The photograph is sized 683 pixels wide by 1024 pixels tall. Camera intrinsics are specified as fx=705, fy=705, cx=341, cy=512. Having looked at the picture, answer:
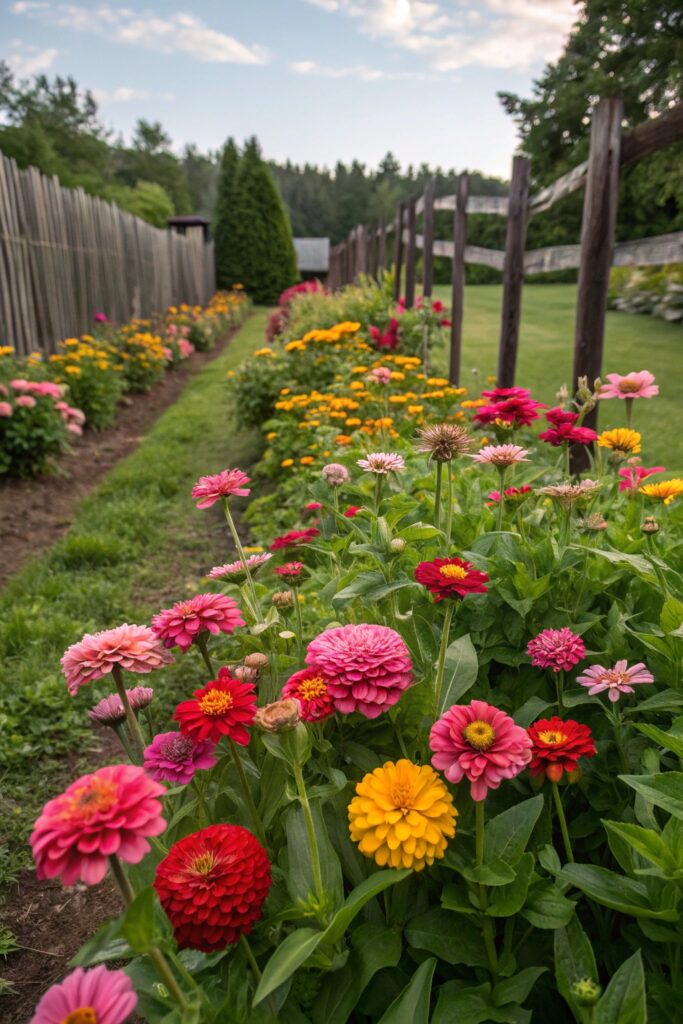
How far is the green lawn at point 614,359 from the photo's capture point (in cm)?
546

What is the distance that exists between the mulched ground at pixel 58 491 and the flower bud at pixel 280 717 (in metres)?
3.24

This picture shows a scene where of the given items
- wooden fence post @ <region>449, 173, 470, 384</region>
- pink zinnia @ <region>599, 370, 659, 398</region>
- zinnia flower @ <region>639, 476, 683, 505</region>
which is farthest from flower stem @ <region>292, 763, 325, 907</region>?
wooden fence post @ <region>449, 173, 470, 384</region>

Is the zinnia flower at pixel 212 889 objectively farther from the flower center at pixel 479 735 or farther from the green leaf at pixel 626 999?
the green leaf at pixel 626 999

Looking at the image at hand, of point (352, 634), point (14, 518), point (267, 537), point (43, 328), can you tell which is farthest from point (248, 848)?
point (43, 328)

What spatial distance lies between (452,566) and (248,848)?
516 millimetres

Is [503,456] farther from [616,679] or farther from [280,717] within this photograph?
[280,717]

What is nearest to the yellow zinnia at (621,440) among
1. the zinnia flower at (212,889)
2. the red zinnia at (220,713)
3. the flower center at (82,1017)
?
the red zinnia at (220,713)

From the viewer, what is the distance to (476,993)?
1.05 meters

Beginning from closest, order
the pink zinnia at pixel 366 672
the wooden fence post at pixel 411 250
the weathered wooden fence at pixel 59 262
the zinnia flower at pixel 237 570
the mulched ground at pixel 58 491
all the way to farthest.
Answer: the pink zinnia at pixel 366 672 < the zinnia flower at pixel 237 570 < the mulched ground at pixel 58 491 < the weathered wooden fence at pixel 59 262 < the wooden fence post at pixel 411 250

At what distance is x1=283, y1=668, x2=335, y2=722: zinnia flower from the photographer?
1.06 metres

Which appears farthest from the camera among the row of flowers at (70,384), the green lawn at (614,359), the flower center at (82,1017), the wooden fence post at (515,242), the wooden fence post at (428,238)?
the wooden fence post at (428,238)

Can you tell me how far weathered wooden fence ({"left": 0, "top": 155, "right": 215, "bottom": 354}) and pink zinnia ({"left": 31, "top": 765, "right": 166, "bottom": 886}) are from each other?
6.67 meters

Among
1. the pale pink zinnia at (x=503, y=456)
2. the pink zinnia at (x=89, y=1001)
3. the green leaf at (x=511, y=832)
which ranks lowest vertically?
the green leaf at (x=511, y=832)

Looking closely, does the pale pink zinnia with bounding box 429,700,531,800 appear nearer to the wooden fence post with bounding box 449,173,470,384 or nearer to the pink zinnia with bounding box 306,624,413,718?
the pink zinnia with bounding box 306,624,413,718
